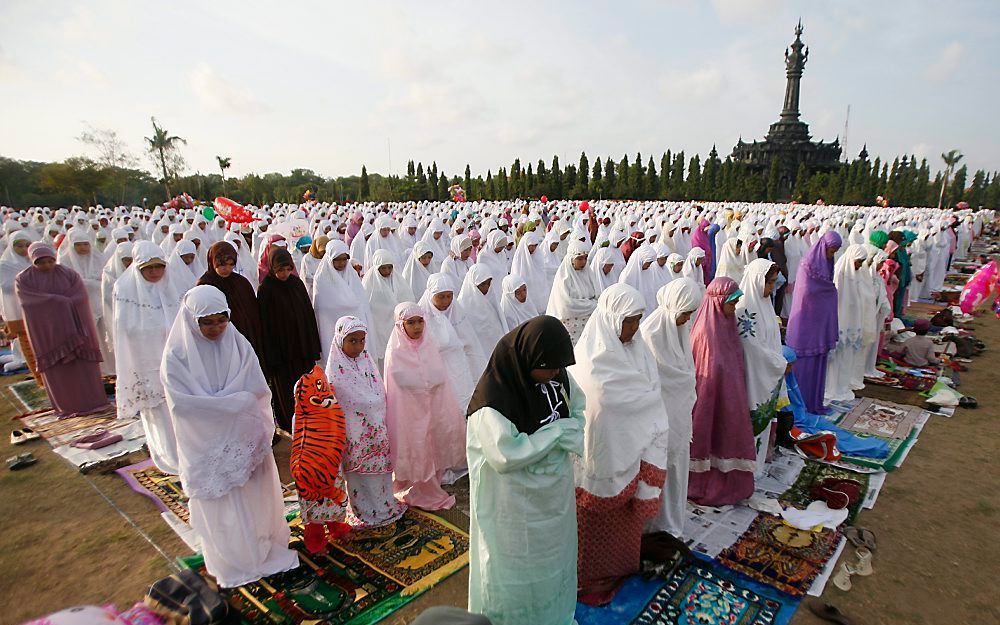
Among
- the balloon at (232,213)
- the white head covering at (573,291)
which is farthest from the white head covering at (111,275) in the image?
the balloon at (232,213)

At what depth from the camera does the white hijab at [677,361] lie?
10.7ft

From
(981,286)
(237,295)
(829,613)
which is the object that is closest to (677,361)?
(829,613)

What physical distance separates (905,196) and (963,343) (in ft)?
112

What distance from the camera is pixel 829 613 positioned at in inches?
108

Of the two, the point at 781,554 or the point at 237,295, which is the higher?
the point at 237,295

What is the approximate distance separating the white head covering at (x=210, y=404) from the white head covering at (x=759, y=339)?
3.22 meters

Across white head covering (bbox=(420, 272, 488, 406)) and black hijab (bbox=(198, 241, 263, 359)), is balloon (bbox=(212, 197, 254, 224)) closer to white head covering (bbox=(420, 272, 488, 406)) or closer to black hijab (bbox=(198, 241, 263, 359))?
black hijab (bbox=(198, 241, 263, 359))

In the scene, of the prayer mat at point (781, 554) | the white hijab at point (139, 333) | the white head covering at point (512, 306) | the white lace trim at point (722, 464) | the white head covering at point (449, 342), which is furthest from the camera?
the white head covering at point (512, 306)

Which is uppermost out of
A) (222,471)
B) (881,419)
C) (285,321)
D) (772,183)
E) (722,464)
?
(772,183)

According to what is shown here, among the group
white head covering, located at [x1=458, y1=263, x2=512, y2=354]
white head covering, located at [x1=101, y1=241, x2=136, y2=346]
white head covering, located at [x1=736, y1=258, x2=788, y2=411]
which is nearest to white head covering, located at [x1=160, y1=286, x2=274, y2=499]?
white head covering, located at [x1=458, y1=263, x2=512, y2=354]

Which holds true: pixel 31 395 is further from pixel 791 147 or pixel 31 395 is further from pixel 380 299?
pixel 791 147

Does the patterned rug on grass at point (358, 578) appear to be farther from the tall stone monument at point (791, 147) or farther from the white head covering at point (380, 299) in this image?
the tall stone monument at point (791, 147)

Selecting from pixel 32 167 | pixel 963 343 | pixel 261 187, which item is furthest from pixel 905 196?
pixel 32 167

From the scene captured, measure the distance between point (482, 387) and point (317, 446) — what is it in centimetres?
137
